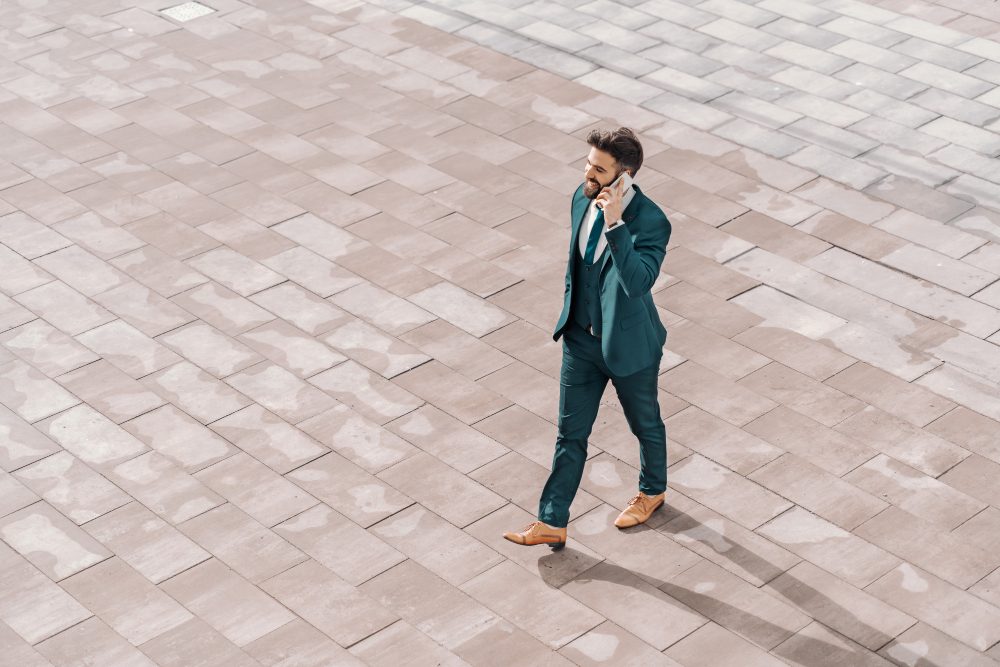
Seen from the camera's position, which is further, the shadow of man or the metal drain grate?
the metal drain grate

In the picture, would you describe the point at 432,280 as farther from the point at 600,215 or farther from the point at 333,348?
the point at 600,215

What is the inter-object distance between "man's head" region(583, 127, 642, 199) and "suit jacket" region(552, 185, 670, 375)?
0.18 m

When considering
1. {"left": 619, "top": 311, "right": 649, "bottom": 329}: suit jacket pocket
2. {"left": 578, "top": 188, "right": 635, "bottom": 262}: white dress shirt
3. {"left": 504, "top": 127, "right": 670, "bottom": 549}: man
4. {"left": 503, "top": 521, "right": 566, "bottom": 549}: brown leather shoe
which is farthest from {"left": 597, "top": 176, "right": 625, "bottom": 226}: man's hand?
{"left": 503, "top": 521, "right": 566, "bottom": 549}: brown leather shoe

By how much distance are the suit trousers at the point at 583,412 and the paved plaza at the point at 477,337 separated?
40 centimetres

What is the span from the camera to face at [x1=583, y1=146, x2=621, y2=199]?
7063mm

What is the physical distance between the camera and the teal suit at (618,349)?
720 cm

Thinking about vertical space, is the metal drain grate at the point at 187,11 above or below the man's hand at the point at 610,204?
below

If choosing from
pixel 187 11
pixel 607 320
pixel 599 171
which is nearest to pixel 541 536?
pixel 607 320

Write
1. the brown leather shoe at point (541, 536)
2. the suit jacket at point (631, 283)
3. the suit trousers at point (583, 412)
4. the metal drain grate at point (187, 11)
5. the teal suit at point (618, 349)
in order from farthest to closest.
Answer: the metal drain grate at point (187, 11), the brown leather shoe at point (541, 536), the suit trousers at point (583, 412), the teal suit at point (618, 349), the suit jacket at point (631, 283)

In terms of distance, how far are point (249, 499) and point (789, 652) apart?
3209 mm

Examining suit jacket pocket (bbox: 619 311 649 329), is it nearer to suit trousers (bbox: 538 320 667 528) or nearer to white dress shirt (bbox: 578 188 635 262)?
suit trousers (bbox: 538 320 667 528)

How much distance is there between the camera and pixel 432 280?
10523mm

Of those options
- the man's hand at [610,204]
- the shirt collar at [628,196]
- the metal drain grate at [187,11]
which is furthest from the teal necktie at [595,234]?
the metal drain grate at [187,11]

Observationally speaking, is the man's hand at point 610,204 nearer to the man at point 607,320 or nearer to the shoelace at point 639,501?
the man at point 607,320
